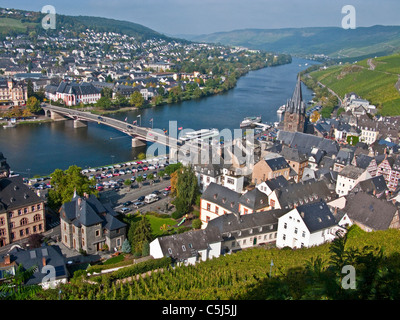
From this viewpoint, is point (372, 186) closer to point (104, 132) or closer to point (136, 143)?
point (136, 143)

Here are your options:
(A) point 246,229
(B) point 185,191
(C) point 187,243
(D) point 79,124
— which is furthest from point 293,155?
(D) point 79,124

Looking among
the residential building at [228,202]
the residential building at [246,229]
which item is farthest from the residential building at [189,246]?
the residential building at [228,202]

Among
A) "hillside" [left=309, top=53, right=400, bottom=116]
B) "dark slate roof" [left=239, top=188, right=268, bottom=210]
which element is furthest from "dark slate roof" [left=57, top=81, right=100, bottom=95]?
"dark slate roof" [left=239, top=188, right=268, bottom=210]

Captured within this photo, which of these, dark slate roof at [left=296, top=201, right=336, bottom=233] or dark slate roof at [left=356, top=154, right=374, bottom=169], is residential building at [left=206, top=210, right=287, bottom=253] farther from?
dark slate roof at [left=356, top=154, right=374, bottom=169]

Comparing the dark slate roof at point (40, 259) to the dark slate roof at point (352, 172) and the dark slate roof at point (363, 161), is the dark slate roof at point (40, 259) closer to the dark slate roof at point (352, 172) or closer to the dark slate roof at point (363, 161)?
the dark slate roof at point (352, 172)

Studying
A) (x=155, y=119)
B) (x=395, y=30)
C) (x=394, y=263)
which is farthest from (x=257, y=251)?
(x=395, y=30)

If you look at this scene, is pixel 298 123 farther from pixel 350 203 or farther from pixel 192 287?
pixel 192 287

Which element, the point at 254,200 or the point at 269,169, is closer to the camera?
the point at 254,200
